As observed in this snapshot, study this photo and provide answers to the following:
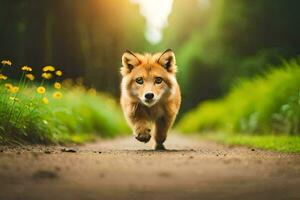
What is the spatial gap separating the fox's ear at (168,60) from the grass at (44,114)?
154 centimetres

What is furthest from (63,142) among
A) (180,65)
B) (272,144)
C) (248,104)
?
(180,65)

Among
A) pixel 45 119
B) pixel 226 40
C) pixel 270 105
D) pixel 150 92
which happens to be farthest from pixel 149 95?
pixel 226 40

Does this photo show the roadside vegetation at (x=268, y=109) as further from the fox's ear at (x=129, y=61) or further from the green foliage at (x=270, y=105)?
the fox's ear at (x=129, y=61)

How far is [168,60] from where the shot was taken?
9.06 metres

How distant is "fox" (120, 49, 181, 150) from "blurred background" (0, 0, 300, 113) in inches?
191

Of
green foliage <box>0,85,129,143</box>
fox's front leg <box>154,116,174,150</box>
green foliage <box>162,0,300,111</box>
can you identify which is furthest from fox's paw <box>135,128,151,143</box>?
green foliage <box>162,0,300,111</box>

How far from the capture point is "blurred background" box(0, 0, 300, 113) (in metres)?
14.1

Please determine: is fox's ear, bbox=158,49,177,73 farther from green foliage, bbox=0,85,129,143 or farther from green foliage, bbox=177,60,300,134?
green foliage, bbox=177,60,300,134

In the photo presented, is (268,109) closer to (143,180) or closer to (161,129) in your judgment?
(161,129)

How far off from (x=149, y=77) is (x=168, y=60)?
22.1 inches

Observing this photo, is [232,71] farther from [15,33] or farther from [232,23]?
[15,33]

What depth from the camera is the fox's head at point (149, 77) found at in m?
8.56

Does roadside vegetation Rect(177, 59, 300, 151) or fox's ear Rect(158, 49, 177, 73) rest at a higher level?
roadside vegetation Rect(177, 59, 300, 151)

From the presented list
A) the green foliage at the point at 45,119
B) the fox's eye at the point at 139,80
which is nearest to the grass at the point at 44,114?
the green foliage at the point at 45,119
